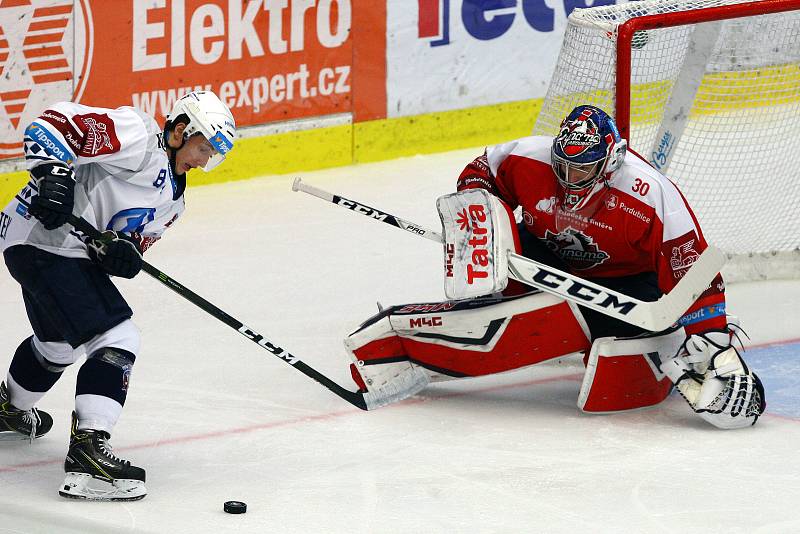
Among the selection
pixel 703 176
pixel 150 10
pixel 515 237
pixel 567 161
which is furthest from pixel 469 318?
pixel 150 10

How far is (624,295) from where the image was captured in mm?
4004

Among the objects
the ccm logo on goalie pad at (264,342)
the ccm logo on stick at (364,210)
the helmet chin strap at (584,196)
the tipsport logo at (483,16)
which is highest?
the tipsport logo at (483,16)

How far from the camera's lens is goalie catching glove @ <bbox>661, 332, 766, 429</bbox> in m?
4.02

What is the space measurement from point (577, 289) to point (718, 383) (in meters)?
0.44

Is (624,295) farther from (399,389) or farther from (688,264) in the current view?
(399,389)

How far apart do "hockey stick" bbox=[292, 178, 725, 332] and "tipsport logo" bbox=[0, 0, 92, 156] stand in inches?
107

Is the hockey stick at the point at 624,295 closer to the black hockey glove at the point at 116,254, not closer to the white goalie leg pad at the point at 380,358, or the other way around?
the white goalie leg pad at the point at 380,358

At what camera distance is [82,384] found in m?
3.49

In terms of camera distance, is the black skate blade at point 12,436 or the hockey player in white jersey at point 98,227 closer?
the hockey player in white jersey at point 98,227

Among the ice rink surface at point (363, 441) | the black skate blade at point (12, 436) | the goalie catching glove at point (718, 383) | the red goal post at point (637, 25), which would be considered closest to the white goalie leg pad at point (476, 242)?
the ice rink surface at point (363, 441)

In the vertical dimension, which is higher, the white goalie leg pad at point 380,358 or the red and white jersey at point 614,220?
the red and white jersey at point 614,220

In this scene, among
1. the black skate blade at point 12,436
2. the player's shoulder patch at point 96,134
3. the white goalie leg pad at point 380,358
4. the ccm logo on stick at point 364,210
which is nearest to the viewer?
the player's shoulder patch at point 96,134

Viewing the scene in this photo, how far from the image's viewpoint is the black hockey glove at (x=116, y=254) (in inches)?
138

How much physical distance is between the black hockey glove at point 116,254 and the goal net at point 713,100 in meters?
1.89
